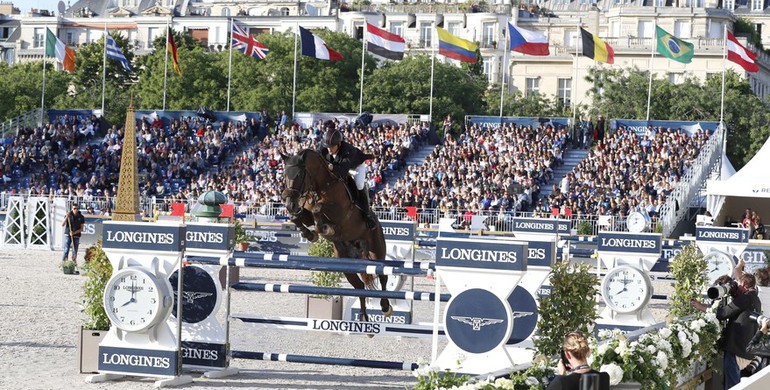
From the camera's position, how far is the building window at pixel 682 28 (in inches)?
4316

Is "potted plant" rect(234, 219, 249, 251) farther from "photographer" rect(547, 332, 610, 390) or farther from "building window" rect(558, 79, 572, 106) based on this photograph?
"building window" rect(558, 79, 572, 106)

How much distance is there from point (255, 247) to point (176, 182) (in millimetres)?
13806

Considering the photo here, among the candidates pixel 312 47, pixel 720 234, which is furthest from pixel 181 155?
pixel 720 234

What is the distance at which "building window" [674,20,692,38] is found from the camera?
110 metres

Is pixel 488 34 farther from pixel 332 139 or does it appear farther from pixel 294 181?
pixel 294 181

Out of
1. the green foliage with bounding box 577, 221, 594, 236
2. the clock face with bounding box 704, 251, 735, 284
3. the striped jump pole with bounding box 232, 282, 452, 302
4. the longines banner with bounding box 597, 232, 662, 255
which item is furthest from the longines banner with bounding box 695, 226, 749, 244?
the green foliage with bounding box 577, 221, 594, 236

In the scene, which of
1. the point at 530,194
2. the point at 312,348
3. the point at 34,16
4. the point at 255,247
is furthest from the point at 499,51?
the point at 312,348

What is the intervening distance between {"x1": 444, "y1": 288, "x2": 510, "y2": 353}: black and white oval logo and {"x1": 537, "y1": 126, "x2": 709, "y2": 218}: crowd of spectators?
77.5 ft

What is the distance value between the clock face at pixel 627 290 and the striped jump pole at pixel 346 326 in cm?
276

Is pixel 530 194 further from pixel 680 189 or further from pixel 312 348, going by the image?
pixel 312 348

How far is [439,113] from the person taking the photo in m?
80.1

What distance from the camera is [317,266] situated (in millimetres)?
11844

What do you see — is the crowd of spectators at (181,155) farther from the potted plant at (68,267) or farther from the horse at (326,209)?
the horse at (326,209)

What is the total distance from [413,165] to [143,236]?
102ft
